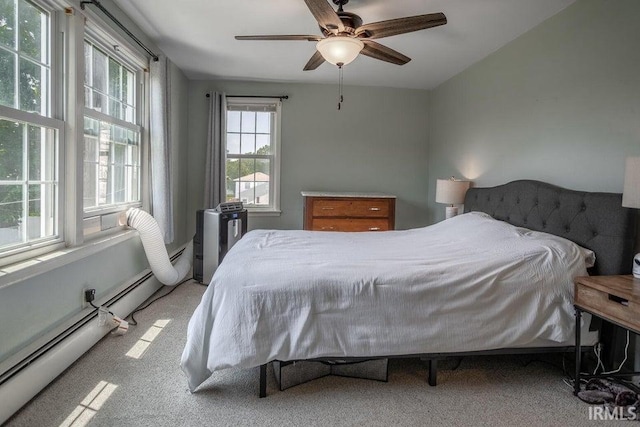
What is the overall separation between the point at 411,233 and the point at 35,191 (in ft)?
8.48

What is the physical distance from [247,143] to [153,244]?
2113 millimetres

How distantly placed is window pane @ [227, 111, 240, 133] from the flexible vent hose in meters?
2.03

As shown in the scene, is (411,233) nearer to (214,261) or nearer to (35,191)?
(214,261)

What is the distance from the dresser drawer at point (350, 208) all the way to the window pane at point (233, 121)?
1.54 metres

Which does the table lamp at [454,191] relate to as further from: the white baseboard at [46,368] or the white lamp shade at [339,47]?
the white baseboard at [46,368]

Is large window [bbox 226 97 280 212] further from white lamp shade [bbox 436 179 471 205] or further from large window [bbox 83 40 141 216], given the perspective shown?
white lamp shade [bbox 436 179 471 205]

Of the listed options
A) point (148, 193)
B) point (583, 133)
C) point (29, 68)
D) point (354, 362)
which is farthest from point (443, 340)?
point (148, 193)

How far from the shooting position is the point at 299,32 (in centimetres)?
311

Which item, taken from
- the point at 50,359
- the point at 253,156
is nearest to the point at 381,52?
the point at 253,156

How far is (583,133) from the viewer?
2375 mm

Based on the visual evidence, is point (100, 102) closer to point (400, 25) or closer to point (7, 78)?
point (7, 78)

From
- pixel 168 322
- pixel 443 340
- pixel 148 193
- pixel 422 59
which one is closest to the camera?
pixel 443 340

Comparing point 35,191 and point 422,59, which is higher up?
point 422,59

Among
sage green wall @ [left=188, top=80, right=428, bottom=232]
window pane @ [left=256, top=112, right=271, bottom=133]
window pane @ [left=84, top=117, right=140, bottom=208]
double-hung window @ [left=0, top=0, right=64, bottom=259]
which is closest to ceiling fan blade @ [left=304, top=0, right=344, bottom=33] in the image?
double-hung window @ [left=0, top=0, right=64, bottom=259]
